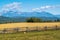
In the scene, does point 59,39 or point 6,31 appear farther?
point 6,31

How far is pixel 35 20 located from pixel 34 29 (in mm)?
35563

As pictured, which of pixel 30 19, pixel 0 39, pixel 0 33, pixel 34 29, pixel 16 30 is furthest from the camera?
pixel 30 19

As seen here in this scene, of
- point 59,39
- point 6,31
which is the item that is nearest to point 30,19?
point 6,31

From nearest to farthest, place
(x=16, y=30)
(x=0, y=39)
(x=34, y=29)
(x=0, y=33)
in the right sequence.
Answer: (x=0, y=39)
(x=0, y=33)
(x=16, y=30)
(x=34, y=29)

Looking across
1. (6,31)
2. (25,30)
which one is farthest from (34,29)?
(6,31)

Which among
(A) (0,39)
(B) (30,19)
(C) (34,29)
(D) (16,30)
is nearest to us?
(A) (0,39)

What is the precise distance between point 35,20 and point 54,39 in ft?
157

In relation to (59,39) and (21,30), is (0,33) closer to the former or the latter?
(21,30)

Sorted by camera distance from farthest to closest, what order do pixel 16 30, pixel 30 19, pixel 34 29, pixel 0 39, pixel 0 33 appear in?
1. pixel 30 19
2. pixel 34 29
3. pixel 16 30
4. pixel 0 33
5. pixel 0 39

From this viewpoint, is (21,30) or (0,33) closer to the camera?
(0,33)

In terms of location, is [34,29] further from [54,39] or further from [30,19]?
[30,19]

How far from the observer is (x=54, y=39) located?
20.7 metres

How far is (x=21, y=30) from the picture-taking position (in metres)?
30.2

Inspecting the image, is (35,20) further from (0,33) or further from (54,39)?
(54,39)
